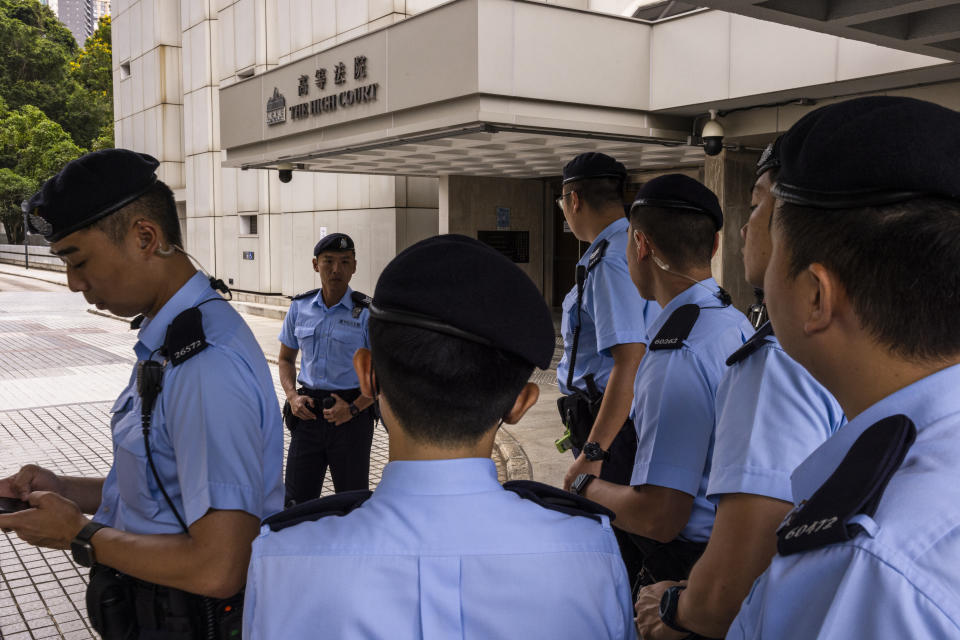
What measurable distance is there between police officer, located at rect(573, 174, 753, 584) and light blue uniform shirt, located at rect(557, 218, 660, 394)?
0.73 meters

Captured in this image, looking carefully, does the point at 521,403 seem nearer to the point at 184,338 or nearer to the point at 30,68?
the point at 184,338

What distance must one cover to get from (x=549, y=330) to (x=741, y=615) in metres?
0.52

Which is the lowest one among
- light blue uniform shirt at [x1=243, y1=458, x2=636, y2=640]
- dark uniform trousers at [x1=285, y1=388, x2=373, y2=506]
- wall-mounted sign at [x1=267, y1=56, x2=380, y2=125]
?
dark uniform trousers at [x1=285, y1=388, x2=373, y2=506]

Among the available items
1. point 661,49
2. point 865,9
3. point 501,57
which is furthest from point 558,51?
point 865,9

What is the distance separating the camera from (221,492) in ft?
A: 5.66

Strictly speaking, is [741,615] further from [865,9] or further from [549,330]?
[865,9]

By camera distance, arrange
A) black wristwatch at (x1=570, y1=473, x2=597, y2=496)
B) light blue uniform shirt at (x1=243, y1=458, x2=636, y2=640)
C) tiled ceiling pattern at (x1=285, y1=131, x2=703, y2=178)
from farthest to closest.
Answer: tiled ceiling pattern at (x1=285, y1=131, x2=703, y2=178)
black wristwatch at (x1=570, y1=473, x2=597, y2=496)
light blue uniform shirt at (x1=243, y1=458, x2=636, y2=640)

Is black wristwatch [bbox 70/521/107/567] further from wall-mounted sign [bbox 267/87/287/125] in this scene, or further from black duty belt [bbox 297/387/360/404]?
wall-mounted sign [bbox 267/87/287/125]

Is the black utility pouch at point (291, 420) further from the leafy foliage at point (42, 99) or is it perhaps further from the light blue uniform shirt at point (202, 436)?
the leafy foliage at point (42, 99)

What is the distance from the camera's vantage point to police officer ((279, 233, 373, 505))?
4617 millimetres

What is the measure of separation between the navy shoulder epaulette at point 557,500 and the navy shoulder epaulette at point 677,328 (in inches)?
34.3

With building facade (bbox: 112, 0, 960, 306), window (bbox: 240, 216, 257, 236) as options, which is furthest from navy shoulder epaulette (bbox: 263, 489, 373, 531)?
window (bbox: 240, 216, 257, 236)

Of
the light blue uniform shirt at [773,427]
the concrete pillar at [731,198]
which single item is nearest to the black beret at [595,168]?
the light blue uniform shirt at [773,427]

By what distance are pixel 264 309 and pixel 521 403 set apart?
61.1 feet
